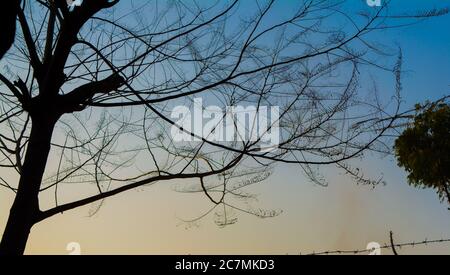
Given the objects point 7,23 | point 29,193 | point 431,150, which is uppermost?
point 431,150

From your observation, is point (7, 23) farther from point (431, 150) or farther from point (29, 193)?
point (431, 150)

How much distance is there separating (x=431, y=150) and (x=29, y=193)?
13335mm

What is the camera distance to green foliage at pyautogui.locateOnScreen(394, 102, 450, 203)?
13750mm

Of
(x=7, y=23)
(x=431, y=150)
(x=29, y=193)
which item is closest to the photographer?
(x=7, y=23)

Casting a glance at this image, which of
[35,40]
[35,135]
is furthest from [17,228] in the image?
[35,40]

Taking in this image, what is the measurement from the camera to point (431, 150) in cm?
1393

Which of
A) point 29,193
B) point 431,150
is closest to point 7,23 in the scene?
point 29,193

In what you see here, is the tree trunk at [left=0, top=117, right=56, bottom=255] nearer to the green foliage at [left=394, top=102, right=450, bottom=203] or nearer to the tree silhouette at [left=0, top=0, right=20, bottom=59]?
the tree silhouette at [left=0, top=0, right=20, bottom=59]

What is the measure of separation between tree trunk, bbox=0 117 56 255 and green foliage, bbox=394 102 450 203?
12.3 meters

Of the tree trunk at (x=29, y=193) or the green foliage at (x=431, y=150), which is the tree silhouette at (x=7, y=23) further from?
the green foliage at (x=431, y=150)
